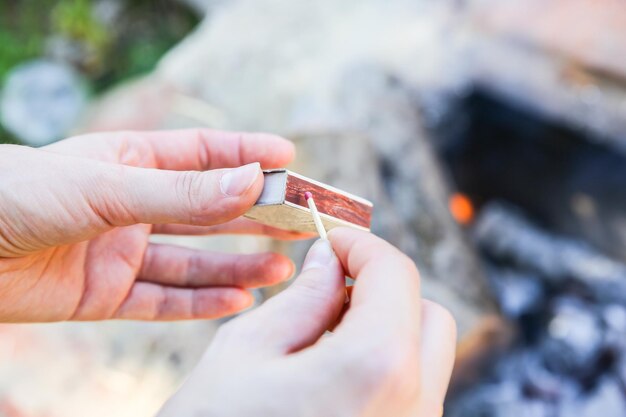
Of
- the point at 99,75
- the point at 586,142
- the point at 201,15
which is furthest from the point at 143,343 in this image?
the point at 201,15

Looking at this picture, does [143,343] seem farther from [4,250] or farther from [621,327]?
[621,327]

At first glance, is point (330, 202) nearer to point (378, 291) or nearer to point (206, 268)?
point (378, 291)

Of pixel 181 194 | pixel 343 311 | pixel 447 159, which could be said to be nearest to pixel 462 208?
pixel 447 159

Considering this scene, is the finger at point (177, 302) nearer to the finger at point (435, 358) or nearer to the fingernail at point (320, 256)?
the fingernail at point (320, 256)

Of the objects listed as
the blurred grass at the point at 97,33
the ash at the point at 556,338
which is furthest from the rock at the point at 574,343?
the blurred grass at the point at 97,33

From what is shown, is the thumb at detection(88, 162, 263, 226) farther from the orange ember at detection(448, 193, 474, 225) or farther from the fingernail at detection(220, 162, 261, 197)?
the orange ember at detection(448, 193, 474, 225)

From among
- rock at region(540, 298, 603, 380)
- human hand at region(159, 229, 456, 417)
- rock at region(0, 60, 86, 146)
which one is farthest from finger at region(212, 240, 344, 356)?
rock at region(0, 60, 86, 146)
